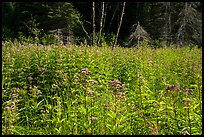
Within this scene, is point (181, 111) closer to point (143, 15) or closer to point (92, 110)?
point (92, 110)

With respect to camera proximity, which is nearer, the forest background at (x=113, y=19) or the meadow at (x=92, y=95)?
the meadow at (x=92, y=95)

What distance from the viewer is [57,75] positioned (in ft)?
15.5

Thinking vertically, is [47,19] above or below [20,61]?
below

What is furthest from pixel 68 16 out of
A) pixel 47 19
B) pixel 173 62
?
pixel 173 62

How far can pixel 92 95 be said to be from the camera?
3176 millimetres

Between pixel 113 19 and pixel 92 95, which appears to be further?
pixel 113 19

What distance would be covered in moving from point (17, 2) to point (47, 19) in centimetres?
372

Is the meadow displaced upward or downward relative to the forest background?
upward

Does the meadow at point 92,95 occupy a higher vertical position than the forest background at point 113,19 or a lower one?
higher

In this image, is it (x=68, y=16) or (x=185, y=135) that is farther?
(x=68, y=16)

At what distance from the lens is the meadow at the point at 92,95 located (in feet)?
10.2

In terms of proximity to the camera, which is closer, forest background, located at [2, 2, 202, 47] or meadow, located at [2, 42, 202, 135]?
meadow, located at [2, 42, 202, 135]

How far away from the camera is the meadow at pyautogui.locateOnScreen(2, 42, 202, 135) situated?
3107mm

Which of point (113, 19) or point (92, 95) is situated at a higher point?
point (92, 95)
